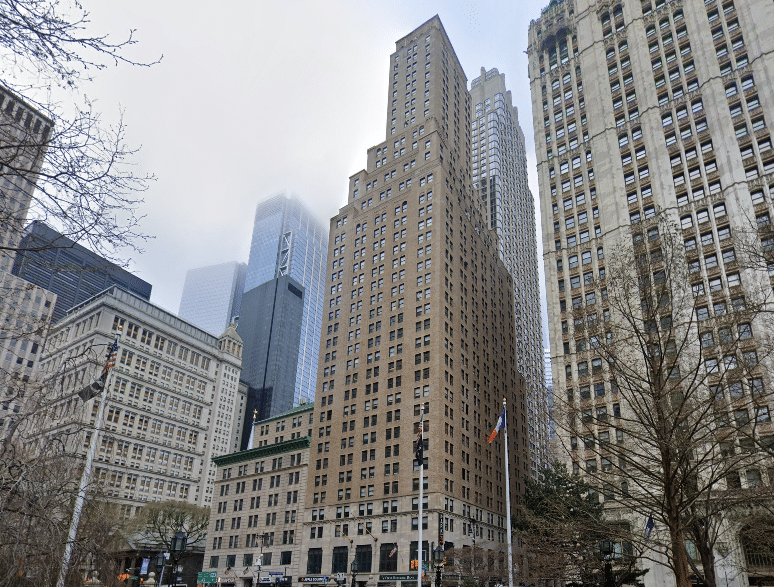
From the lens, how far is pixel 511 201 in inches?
6531

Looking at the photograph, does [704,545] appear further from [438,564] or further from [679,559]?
[438,564]

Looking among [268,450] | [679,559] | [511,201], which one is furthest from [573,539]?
[511,201]

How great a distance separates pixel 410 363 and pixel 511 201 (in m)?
97.8

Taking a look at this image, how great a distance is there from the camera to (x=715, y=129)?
63125mm

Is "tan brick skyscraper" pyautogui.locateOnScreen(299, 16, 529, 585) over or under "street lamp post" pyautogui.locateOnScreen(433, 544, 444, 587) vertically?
over

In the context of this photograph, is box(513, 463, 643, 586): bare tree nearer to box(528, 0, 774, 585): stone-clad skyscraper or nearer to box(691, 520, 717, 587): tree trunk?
box(691, 520, 717, 587): tree trunk

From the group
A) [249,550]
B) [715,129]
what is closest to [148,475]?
[249,550]

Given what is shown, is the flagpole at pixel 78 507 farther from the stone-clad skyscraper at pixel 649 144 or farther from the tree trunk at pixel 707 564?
the stone-clad skyscraper at pixel 649 144

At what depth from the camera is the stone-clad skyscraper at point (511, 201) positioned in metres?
A: 144

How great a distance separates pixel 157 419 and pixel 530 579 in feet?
318

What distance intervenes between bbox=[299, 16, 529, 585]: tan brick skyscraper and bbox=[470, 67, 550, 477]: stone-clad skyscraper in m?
27.1

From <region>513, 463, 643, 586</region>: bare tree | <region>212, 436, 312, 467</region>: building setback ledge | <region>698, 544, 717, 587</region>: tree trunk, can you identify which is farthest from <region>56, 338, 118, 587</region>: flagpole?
<region>212, 436, 312, 467</region>: building setback ledge

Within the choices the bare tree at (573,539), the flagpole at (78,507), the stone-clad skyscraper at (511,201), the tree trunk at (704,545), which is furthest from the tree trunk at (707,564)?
the stone-clad skyscraper at (511,201)

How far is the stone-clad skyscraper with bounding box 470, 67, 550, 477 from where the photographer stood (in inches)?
5669
